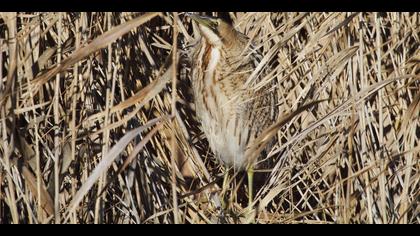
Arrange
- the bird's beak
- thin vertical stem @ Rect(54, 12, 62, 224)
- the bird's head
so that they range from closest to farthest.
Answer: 1. thin vertical stem @ Rect(54, 12, 62, 224)
2. the bird's beak
3. the bird's head

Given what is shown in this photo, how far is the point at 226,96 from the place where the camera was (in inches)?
85.5

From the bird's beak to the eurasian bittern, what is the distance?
0.02 m

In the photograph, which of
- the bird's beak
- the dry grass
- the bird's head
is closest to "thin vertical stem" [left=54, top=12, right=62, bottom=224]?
the dry grass

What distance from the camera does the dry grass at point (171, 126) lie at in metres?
1.69

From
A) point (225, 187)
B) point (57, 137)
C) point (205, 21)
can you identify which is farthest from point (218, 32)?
point (57, 137)


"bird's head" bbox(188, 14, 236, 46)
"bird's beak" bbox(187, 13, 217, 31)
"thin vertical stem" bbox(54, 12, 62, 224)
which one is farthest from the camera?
"bird's head" bbox(188, 14, 236, 46)

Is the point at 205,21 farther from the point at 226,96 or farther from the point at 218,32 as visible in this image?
the point at 226,96

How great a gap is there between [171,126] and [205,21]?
0.39m

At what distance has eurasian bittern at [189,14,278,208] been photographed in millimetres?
2148

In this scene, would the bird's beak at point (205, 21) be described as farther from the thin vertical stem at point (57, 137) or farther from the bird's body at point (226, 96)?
the thin vertical stem at point (57, 137)

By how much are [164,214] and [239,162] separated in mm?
388

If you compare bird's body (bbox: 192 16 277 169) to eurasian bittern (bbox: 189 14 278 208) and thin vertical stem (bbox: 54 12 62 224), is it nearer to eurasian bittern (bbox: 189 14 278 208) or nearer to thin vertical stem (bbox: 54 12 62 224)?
eurasian bittern (bbox: 189 14 278 208)
